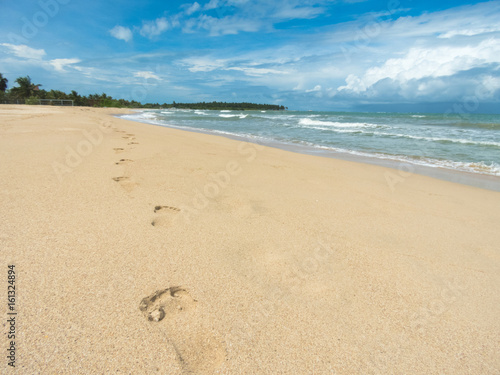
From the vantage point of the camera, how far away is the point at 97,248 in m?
1.84

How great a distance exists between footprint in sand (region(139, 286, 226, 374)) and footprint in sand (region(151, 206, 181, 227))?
92cm

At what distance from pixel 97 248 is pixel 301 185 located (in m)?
2.90

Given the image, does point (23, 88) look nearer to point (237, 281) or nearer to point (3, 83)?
point (3, 83)

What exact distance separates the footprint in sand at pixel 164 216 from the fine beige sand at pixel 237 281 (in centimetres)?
2

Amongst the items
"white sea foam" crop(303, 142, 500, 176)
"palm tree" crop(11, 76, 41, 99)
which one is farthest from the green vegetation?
"white sea foam" crop(303, 142, 500, 176)

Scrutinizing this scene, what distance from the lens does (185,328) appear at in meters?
1.31

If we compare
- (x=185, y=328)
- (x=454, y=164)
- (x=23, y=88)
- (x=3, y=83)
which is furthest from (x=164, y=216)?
(x=3, y=83)

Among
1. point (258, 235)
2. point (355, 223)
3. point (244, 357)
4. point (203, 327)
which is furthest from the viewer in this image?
point (355, 223)

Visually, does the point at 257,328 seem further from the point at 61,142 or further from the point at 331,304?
the point at 61,142

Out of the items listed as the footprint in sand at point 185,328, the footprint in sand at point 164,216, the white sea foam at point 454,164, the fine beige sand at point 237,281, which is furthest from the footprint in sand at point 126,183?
the white sea foam at point 454,164

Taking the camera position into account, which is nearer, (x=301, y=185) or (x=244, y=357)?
(x=244, y=357)

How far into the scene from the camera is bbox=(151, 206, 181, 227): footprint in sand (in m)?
2.38

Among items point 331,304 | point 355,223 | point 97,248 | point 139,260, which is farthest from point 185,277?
point 355,223

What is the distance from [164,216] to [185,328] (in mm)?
1382
